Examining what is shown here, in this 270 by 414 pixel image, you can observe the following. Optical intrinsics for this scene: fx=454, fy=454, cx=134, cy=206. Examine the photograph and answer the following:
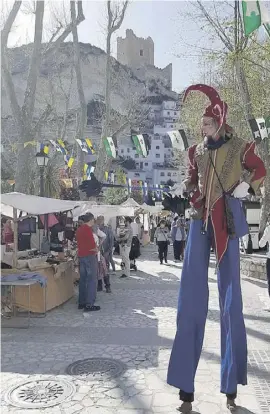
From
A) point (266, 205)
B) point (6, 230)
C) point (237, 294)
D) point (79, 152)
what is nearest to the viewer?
point (237, 294)

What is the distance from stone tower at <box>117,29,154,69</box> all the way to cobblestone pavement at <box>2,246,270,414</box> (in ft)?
375

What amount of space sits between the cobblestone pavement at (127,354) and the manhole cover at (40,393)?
0.18 ft

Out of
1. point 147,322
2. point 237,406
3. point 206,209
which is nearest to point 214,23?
point 147,322

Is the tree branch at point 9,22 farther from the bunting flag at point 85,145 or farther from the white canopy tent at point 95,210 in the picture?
the white canopy tent at point 95,210

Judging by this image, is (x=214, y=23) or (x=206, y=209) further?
(x=214, y=23)

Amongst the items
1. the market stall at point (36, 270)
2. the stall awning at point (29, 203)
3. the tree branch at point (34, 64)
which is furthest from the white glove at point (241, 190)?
the tree branch at point (34, 64)

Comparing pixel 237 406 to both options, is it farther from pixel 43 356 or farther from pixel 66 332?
pixel 66 332

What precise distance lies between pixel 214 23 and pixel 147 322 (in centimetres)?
994

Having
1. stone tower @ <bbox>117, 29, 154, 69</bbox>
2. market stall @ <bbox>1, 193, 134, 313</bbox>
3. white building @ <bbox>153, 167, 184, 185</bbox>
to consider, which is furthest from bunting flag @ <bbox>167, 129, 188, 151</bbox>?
stone tower @ <bbox>117, 29, 154, 69</bbox>

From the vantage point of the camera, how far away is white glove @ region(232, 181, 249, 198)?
3.51 meters

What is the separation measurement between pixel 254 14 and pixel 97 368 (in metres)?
4.98

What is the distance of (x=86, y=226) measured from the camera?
7910 millimetres

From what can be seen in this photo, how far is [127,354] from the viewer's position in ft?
16.4

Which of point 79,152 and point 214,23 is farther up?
point 214,23
